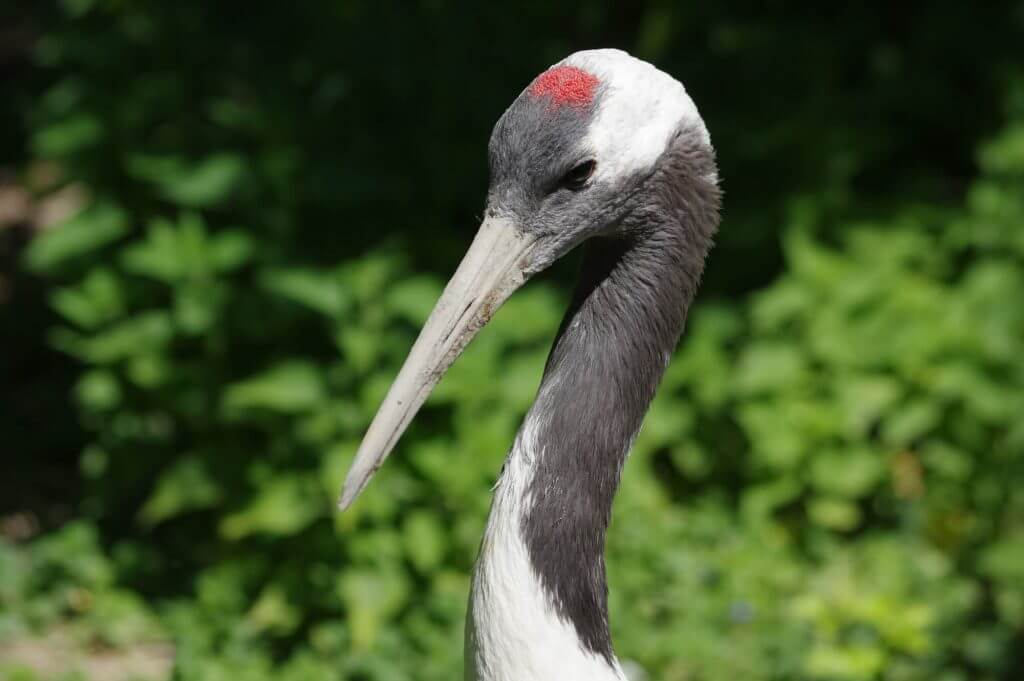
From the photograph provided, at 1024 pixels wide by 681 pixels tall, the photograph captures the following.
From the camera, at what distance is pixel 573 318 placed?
2.24 meters

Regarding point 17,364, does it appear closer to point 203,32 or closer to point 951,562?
point 203,32

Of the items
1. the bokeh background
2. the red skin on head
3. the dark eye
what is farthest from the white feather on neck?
the bokeh background

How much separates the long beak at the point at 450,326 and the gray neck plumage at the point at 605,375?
0.49 feet

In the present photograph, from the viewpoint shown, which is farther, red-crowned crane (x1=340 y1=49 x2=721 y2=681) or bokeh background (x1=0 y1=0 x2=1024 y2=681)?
bokeh background (x1=0 y1=0 x2=1024 y2=681)

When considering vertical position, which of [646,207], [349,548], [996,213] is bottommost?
[349,548]

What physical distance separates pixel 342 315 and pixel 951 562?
76.5 inches

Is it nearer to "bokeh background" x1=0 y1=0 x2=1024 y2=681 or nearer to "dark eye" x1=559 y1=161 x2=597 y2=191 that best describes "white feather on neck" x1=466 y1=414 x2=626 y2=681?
"dark eye" x1=559 y1=161 x2=597 y2=191

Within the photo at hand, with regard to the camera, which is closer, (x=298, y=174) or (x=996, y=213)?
(x=298, y=174)

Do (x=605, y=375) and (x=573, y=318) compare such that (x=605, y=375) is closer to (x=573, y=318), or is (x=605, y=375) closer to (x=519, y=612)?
(x=573, y=318)

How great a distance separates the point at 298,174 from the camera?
3766 mm

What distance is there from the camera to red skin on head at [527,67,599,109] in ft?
6.75

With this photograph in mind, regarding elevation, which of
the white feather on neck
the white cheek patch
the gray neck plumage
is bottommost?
the white feather on neck

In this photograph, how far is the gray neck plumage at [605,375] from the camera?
2.15 meters

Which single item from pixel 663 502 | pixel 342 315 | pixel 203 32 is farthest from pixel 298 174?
pixel 663 502
